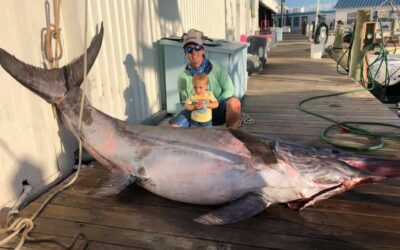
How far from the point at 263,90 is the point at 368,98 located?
74.9 inches

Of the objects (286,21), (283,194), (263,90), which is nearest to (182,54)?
(263,90)

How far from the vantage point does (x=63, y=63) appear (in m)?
2.97

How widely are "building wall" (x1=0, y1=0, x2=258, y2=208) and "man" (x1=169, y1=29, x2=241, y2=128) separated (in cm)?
78

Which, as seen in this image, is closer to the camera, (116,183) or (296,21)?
(116,183)

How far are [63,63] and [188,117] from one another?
136cm

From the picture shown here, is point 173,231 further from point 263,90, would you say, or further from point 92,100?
point 263,90

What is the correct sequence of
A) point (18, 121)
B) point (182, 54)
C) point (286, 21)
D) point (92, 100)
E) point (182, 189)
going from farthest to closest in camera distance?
point (286, 21)
point (182, 54)
point (92, 100)
point (18, 121)
point (182, 189)

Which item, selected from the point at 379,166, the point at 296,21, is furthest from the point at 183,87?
the point at 296,21

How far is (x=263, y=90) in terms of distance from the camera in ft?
22.2

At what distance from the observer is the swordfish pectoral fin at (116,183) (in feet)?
8.21

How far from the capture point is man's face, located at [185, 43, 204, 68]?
348cm

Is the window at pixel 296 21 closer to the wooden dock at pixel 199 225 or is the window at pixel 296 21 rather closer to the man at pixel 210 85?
the man at pixel 210 85

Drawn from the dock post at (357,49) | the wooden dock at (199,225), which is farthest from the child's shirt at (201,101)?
the dock post at (357,49)

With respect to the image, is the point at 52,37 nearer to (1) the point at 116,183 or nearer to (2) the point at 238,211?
(1) the point at 116,183
